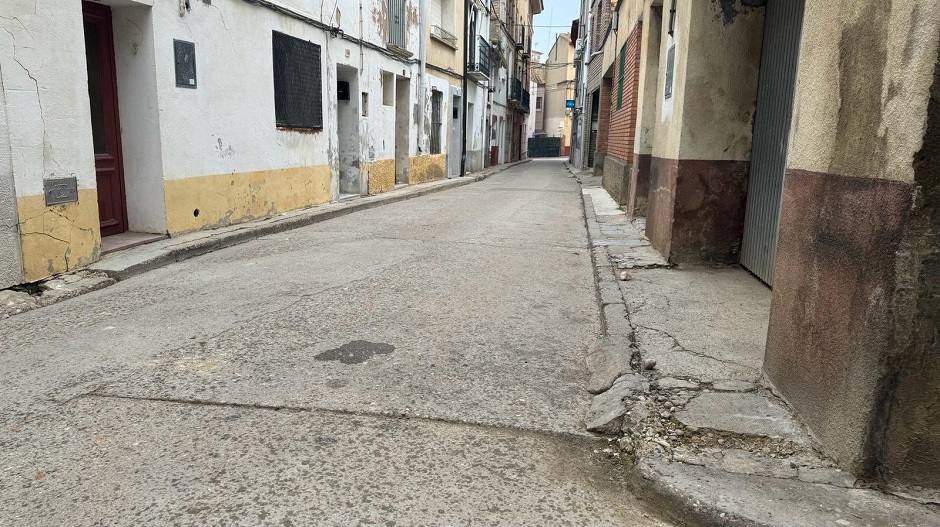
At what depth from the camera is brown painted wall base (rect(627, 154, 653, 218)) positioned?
932 centimetres

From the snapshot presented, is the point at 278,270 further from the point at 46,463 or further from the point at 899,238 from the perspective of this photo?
the point at 899,238

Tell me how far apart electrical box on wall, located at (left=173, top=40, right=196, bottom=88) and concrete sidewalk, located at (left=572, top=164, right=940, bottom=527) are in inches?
213

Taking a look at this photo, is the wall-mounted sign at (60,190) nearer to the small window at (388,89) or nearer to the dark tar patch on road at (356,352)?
the dark tar patch on road at (356,352)

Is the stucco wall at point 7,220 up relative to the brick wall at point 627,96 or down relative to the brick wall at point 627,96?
down

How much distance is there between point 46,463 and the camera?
2613mm

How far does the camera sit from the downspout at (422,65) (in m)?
16.4

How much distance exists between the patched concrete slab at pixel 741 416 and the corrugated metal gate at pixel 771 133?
223 centimetres

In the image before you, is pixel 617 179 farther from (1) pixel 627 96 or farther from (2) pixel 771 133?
(2) pixel 771 133

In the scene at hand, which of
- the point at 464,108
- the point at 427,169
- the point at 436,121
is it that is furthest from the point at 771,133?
the point at 464,108

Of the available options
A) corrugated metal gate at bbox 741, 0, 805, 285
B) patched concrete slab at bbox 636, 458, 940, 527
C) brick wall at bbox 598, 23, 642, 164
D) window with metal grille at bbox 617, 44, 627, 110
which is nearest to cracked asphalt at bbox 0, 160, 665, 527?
patched concrete slab at bbox 636, 458, 940, 527

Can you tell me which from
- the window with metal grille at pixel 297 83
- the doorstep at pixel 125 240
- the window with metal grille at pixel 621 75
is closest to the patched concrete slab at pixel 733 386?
the doorstep at pixel 125 240

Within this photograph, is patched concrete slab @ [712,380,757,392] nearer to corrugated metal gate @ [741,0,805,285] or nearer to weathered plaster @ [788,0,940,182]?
weathered plaster @ [788,0,940,182]

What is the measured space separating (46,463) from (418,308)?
9.02 ft

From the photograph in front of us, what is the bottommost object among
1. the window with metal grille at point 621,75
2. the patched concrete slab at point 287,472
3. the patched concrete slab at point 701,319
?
the patched concrete slab at point 287,472
